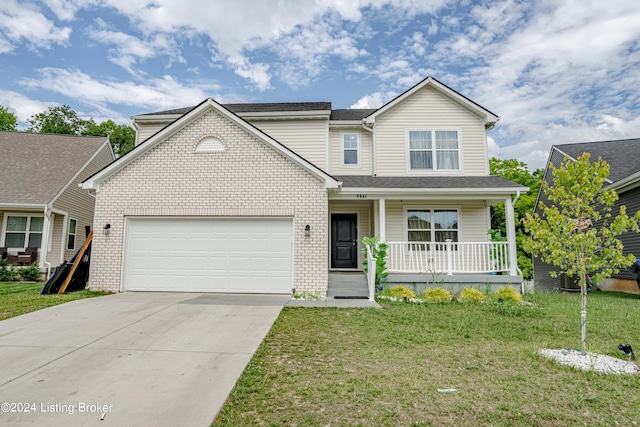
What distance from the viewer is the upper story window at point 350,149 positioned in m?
12.9

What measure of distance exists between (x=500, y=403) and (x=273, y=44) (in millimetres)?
17104

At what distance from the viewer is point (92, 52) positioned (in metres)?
14.8

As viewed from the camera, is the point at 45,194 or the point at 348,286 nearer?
the point at 348,286

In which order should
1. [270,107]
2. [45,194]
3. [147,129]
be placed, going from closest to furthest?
[147,129]
[45,194]
[270,107]

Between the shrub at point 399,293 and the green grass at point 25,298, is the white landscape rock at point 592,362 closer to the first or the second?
the shrub at point 399,293

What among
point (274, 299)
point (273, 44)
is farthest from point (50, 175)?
point (274, 299)

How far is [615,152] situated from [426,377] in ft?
62.9

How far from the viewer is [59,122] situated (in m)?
33.5

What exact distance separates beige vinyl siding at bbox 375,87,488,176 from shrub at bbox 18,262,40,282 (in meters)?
13.5

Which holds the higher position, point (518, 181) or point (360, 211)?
point (518, 181)

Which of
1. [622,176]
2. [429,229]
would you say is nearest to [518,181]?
[622,176]

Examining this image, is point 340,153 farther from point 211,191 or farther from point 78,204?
point 78,204

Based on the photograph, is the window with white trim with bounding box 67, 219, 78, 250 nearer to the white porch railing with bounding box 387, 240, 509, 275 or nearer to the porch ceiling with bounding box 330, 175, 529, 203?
the porch ceiling with bounding box 330, 175, 529, 203

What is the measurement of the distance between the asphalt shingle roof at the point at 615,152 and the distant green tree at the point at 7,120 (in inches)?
1827
